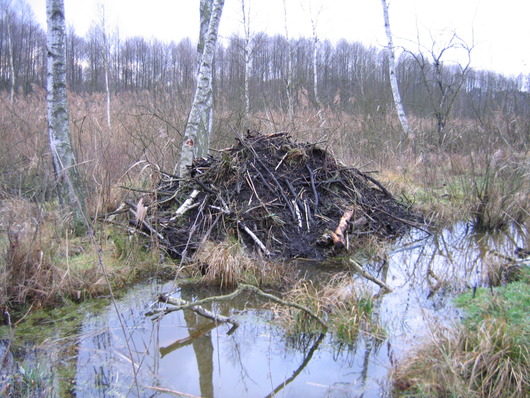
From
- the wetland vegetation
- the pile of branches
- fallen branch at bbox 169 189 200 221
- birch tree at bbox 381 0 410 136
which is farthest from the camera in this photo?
birch tree at bbox 381 0 410 136

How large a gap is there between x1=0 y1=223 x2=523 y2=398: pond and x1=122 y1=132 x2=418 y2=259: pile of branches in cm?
117

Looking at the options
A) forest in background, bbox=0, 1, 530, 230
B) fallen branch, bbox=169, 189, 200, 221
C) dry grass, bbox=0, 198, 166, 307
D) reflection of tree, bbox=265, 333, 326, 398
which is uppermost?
forest in background, bbox=0, 1, 530, 230

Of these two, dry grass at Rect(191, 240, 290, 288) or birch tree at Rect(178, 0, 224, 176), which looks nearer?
dry grass at Rect(191, 240, 290, 288)

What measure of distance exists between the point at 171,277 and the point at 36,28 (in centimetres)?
4046

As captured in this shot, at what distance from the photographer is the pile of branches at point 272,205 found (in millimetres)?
5699

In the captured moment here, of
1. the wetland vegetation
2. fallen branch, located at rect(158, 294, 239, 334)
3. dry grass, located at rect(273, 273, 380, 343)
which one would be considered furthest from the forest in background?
dry grass, located at rect(273, 273, 380, 343)

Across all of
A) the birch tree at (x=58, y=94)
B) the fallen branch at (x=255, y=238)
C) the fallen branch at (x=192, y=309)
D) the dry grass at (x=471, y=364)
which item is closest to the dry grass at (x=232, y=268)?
the fallen branch at (x=255, y=238)

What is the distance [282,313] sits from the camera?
4035 millimetres

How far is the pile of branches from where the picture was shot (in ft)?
18.7

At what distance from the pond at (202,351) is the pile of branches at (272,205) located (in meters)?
1.17

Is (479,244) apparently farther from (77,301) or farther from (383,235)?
(77,301)

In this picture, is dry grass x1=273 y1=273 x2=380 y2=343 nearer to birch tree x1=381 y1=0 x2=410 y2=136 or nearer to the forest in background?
the forest in background

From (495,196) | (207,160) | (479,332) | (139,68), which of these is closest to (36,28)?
(139,68)

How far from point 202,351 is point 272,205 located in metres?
2.85
